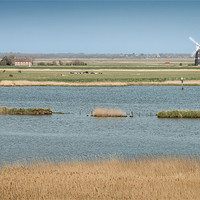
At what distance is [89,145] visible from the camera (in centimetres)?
3225

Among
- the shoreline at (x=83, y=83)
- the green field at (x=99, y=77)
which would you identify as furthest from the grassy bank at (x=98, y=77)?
the shoreline at (x=83, y=83)

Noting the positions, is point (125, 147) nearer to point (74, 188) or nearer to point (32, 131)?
point (32, 131)

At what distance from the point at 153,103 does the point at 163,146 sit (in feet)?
99.4

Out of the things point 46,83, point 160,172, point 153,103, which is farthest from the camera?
point 46,83

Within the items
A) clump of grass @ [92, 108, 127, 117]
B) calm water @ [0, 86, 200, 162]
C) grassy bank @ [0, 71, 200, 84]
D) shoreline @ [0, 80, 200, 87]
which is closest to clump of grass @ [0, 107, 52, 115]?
calm water @ [0, 86, 200, 162]

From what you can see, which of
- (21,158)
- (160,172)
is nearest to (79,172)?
(160,172)

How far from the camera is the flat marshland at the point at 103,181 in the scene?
56.7 feet

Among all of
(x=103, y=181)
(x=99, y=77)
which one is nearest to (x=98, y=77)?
(x=99, y=77)

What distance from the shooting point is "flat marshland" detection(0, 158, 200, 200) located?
17281 millimetres

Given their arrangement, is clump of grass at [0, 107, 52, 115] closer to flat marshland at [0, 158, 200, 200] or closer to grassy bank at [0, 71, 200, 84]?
flat marshland at [0, 158, 200, 200]

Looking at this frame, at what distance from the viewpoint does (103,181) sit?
18828 millimetres

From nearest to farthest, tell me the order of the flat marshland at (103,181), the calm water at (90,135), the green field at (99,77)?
the flat marshland at (103,181) → the calm water at (90,135) → the green field at (99,77)

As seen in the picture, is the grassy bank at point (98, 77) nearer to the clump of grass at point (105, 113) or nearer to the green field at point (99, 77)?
the green field at point (99, 77)

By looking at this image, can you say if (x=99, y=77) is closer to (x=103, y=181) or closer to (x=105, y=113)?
(x=105, y=113)
